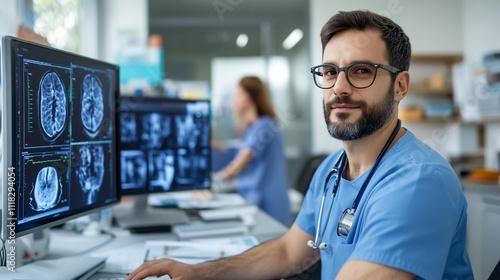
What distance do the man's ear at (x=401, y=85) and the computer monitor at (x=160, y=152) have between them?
82 centimetres

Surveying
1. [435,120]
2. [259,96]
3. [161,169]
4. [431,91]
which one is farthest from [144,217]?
[431,91]

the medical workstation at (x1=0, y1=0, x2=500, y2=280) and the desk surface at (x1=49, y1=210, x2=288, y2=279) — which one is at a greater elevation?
the medical workstation at (x1=0, y1=0, x2=500, y2=280)

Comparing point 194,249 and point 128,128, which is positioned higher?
point 128,128

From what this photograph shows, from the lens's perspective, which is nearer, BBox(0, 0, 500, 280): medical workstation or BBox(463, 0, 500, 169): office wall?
BBox(0, 0, 500, 280): medical workstation

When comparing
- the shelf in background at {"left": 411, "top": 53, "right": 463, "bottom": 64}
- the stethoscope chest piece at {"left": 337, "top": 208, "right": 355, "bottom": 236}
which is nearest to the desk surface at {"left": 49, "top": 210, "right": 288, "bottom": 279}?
the stethoscope chest piece at {"left": 337, "top": 208, "right": 355, "bottom": 236}

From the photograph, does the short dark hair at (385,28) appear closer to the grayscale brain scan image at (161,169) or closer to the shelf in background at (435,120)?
the grayscale brain scan image at (161,169)

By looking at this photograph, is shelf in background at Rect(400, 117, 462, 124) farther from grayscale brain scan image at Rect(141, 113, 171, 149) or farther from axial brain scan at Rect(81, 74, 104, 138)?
axial brain scan at Rect(81, 74, 104, 138)

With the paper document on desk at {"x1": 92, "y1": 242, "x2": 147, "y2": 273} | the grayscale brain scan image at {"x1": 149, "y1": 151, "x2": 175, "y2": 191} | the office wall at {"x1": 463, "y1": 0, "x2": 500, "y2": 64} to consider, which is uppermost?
the office wall at {"x1": 463, "y1": 0, "x2": 500, "y2": 64}

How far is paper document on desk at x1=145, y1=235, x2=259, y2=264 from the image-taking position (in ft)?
3.90

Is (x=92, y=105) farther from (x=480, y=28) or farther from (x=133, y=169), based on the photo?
(x=480, y=28)

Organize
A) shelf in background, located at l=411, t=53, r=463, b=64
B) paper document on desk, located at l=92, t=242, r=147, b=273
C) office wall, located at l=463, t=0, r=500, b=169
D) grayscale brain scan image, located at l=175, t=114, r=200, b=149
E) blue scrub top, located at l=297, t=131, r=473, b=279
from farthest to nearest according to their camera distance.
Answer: shelf in background, located at l=411, t=53, r=463, b=64, office wall, located at l=463, t=0, r=500, b=169, grayscale brain scan image, located at l=175, t=114, r=200, b=149, paper document on desk, located at l=92, t=242, r=147, b=273, blue scrub top, located at l=297, t=131, r=473, b=279

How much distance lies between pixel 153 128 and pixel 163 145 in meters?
0.07

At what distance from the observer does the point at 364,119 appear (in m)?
0.96

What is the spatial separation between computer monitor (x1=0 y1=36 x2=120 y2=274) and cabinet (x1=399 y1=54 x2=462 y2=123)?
325 cm
